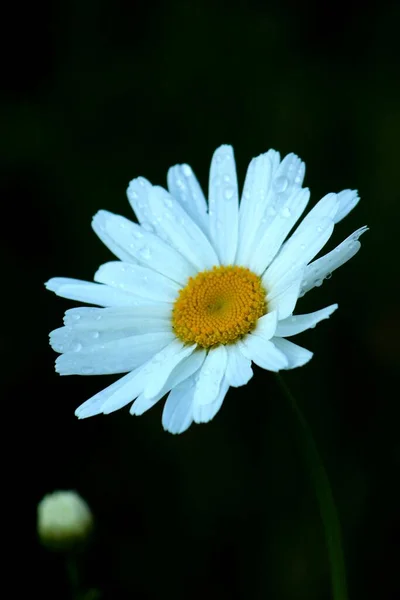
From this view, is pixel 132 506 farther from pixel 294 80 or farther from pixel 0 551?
pixel 294 80

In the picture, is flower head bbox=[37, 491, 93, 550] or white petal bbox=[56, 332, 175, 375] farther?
white petal bbox=[56, 332, 175, 375]

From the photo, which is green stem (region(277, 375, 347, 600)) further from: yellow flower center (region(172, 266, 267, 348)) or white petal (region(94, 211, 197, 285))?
white petal (region(94, 211, 197, 285))

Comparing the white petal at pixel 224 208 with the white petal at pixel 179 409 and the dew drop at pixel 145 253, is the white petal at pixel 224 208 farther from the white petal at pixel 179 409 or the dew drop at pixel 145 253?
the white petal at pixel 179 409

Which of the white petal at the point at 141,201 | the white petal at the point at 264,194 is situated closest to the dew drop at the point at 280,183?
the white petal at the point at 264,194

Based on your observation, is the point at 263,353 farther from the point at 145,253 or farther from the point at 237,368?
the point at 145,253

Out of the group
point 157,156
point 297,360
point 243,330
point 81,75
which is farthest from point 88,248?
point 297,360

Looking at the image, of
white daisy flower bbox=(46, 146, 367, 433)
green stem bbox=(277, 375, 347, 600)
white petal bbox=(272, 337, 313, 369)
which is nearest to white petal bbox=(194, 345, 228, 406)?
white daisy flower bbox=(46, 146, 367, 433)

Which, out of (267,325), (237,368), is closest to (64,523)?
(237,368)

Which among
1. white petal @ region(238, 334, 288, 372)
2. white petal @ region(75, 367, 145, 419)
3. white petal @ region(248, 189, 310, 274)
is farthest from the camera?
white petal @ region(248, 189, 310, 274)
